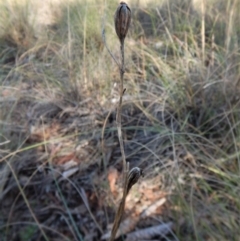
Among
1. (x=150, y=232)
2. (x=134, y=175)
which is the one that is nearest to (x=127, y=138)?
(x=150, y=232)

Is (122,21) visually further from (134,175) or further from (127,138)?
(127,138)

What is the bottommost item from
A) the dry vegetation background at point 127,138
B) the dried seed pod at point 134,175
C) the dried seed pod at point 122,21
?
the dry vegetation background at point 127,138

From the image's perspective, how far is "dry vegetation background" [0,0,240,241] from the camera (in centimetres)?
114

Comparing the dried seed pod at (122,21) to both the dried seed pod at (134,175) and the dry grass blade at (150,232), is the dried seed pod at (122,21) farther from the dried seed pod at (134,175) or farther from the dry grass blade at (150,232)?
the dry grass blade at (150,232)

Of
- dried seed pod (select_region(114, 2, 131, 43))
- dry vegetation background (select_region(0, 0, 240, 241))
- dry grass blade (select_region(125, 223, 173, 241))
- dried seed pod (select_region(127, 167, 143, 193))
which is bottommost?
dry grass blade (select_region(125, 223, 173, 241))

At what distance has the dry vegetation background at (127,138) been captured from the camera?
1138mm

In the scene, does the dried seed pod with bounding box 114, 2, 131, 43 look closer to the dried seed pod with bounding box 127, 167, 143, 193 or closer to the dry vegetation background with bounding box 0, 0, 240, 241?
the dried seed pod with bounding box 127, 167, 143, 193

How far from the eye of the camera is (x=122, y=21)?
369mm

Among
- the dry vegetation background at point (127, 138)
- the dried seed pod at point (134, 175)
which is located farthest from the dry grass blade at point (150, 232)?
the dried seed pod at point (134, 175)

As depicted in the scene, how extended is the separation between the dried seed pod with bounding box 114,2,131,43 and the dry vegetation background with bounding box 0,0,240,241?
0.64 m

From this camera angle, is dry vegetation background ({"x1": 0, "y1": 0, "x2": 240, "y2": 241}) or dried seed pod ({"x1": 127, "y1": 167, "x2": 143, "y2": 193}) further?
dry vegetation background ({"x1": 0, "y1": 0, "x2": 240, "y2": 241})

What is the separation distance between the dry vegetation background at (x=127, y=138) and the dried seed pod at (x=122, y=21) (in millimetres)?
636

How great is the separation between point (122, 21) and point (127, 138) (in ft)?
3.68

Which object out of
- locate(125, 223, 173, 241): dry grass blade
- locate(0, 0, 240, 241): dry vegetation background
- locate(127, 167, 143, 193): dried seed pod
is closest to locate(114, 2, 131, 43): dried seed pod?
locate(127, 167, 143, 193): dried seed pod
